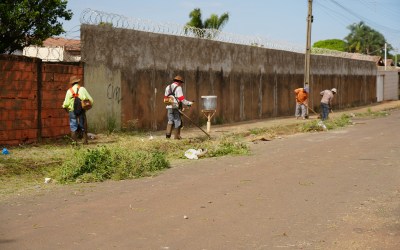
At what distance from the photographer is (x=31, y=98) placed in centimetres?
1364

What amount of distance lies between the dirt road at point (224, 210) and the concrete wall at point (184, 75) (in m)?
5.78

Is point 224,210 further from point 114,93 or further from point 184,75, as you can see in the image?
point 184,75

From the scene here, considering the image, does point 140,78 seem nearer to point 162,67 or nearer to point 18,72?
point 162,67

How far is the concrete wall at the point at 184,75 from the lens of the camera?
16.2m

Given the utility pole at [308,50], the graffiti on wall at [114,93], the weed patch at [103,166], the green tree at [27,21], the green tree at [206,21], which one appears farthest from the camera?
the green tree at [206,21]

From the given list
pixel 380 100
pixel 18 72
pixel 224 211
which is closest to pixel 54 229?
pixel 224 211

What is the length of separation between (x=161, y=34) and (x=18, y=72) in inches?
258

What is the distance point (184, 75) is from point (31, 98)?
293 inches

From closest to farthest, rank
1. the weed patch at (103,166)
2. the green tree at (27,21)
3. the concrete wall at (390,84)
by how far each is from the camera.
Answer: the weed patch at (103,166), the green tree at (27,21), the concrete wall at (390,84)

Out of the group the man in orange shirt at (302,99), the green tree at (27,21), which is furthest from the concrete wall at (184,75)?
the green tree at (27,21)

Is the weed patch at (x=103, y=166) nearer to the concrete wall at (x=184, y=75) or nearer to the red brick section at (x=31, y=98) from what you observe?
the red brick section at (x=31, y=98)

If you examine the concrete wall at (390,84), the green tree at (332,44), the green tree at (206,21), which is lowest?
the concrete wall at (390,84)

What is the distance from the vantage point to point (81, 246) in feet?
17.8

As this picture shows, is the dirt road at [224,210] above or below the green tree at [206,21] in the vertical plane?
below
